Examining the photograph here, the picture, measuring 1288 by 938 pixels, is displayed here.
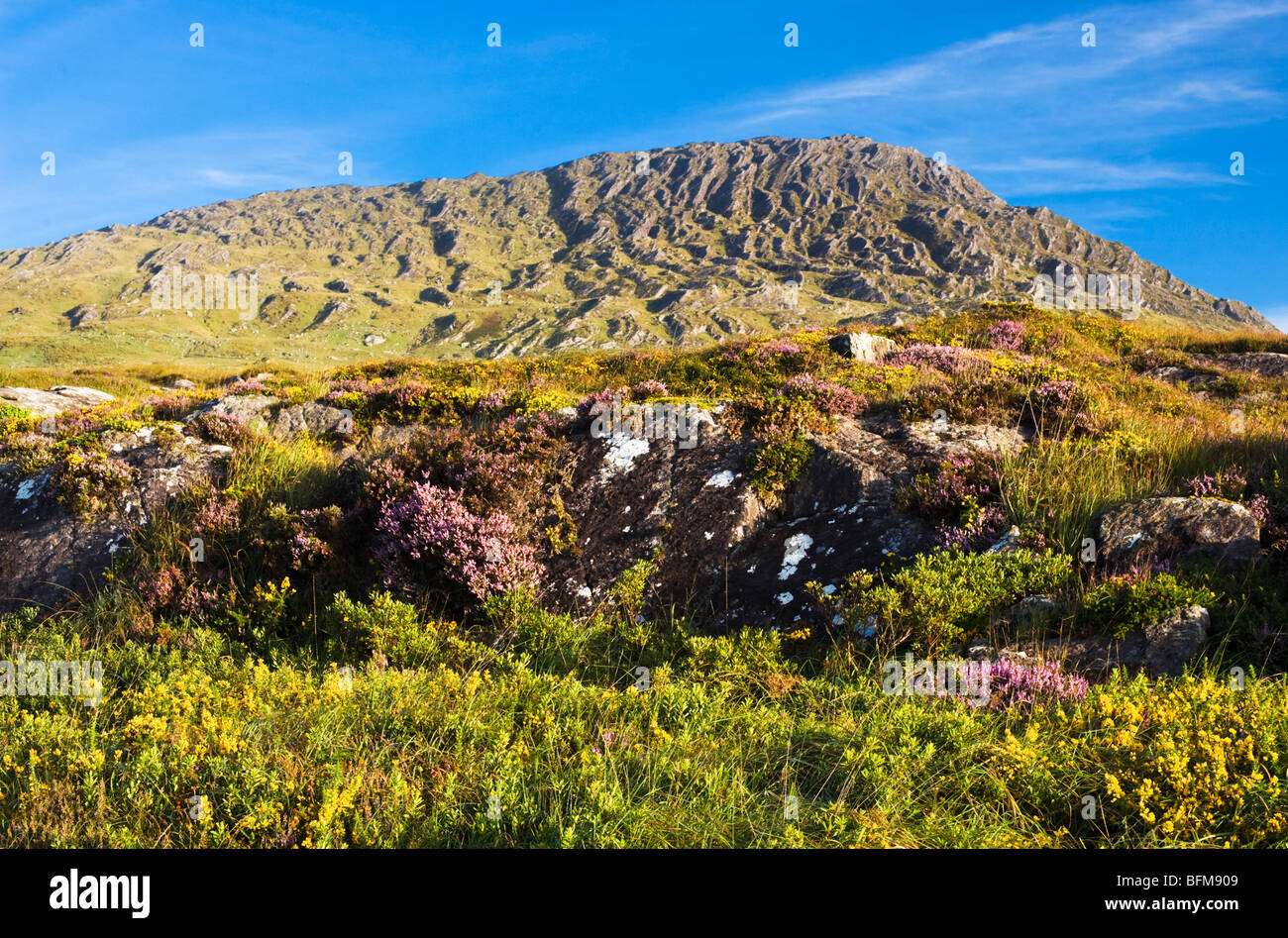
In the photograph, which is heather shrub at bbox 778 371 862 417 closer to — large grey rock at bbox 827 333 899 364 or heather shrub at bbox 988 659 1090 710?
large grey rock at bbox 827 333 899 364

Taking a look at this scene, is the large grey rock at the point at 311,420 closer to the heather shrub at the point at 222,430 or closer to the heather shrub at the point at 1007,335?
the heather shrub at the point at 222,430

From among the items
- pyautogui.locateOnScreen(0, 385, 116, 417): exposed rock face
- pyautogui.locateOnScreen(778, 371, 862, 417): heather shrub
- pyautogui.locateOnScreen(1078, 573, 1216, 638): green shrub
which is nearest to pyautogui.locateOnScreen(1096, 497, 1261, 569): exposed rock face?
pyautogui.locateOnScreen(1078, 573, 1216, 638): green shrub

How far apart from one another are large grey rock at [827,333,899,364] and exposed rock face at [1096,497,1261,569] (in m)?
7.72

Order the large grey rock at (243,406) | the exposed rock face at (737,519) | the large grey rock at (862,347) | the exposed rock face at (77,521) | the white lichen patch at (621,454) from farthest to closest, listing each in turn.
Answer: the large grey rock at (862,347), the large grey rock at (243,406), the white lichen patch at (621,454), the exposed rock face at (77,521), the exposed rock face at (737,519)

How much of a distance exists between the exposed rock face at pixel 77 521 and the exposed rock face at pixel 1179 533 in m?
11.1

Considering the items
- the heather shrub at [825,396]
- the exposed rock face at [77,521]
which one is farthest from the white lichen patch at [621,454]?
the exposed rock face at [77,521]

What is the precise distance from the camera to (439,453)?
870cm

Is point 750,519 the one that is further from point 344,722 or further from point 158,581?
point 158,581

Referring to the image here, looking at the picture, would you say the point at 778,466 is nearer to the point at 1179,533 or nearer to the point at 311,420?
the point at 1179,533

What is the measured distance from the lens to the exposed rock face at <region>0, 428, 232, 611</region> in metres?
7.90

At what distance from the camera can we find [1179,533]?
19.2 feet

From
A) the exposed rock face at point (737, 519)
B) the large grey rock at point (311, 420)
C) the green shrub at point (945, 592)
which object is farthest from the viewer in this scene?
the large grey rock at point (311, 420)

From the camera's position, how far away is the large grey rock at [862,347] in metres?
13.7

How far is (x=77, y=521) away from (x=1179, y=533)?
12679 mm
